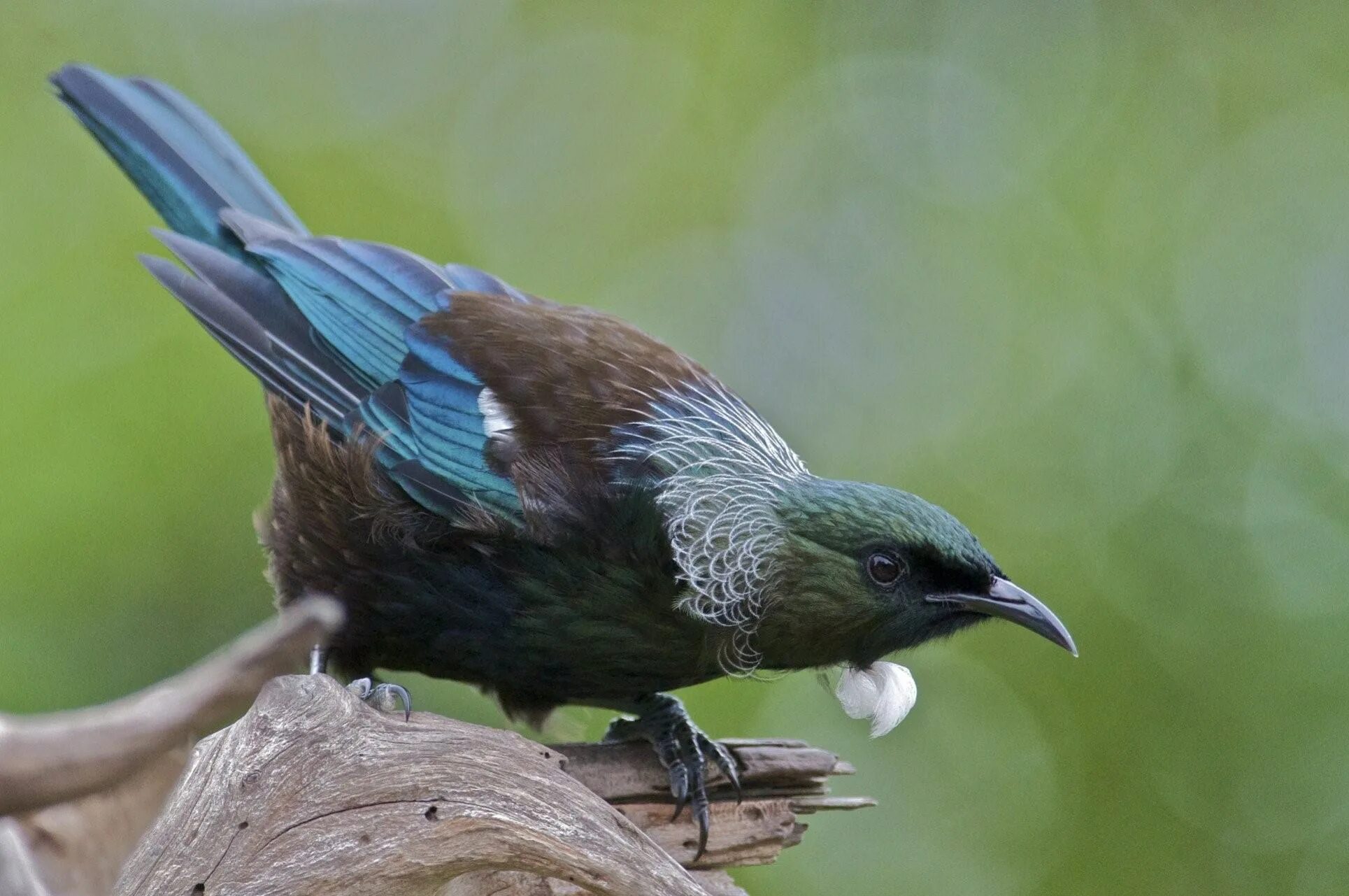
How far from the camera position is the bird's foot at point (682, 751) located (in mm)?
3098

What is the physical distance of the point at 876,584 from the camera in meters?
2.78

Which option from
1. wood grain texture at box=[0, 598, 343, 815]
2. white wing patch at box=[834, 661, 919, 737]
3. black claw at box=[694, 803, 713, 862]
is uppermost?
wood grain texture at box=[0, 598, 343, 815]

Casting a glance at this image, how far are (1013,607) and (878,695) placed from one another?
1.25ft

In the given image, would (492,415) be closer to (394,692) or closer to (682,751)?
(394,692)

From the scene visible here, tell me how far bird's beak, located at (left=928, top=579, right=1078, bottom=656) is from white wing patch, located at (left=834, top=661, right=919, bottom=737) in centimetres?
28

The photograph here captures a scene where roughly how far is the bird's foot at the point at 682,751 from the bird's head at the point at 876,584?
1.18ft

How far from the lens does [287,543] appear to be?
3314mm

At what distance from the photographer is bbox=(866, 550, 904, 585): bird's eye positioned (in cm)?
277

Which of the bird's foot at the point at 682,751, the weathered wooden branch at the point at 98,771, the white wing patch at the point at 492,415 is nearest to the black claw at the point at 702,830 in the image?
the bird's foot at the point at 682,751

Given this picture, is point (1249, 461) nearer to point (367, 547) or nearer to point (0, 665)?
point (367, 547)

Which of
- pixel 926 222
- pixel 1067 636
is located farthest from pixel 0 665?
pixel 926 222

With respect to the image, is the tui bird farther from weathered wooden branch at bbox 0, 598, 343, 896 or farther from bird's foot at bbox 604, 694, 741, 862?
weathered wooden branch at bbox 0, 598, 343, 896

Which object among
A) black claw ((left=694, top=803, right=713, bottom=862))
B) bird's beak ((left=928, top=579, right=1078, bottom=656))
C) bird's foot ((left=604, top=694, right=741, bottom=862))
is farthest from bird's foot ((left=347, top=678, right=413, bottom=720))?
bird's beak ((left=928, top=579, right=1078, bottom=656))

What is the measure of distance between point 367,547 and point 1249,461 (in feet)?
11.3
